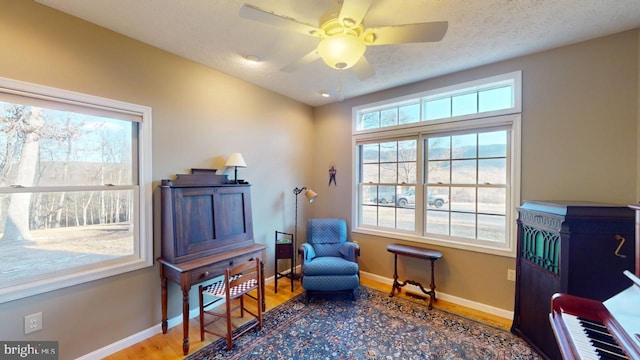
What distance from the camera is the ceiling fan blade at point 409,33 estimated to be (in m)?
1.42

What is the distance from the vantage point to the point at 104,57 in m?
2.04

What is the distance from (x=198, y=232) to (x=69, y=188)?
1.02 metres

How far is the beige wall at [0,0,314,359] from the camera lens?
173cm

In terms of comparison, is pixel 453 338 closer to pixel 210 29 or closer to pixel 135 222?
pixel 135 222

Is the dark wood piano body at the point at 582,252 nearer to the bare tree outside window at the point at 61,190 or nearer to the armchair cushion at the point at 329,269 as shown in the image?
the armchair cushion at the point at 329,269

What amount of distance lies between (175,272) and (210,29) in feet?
6.93

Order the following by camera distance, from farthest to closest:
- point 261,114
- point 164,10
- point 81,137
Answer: point 261,114 → point 81,137 → point 164,10

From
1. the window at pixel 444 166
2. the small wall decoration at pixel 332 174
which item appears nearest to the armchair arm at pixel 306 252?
the window at pixel 444 166

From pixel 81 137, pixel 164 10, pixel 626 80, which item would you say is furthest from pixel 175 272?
pixel 626 80

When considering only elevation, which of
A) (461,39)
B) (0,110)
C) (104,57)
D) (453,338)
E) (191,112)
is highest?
(461,39)

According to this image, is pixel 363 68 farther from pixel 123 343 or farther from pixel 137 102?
pixel 123 343

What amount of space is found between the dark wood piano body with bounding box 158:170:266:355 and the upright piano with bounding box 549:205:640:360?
2413 mm

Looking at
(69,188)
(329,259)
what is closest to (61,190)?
(69,188)

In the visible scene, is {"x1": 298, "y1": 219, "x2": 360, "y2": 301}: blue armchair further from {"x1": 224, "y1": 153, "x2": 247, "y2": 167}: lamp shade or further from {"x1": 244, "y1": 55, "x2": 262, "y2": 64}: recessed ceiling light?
{"x1": 244, "y1": 55, "x2": 262, "y2": 64}: recessed ceiling light
